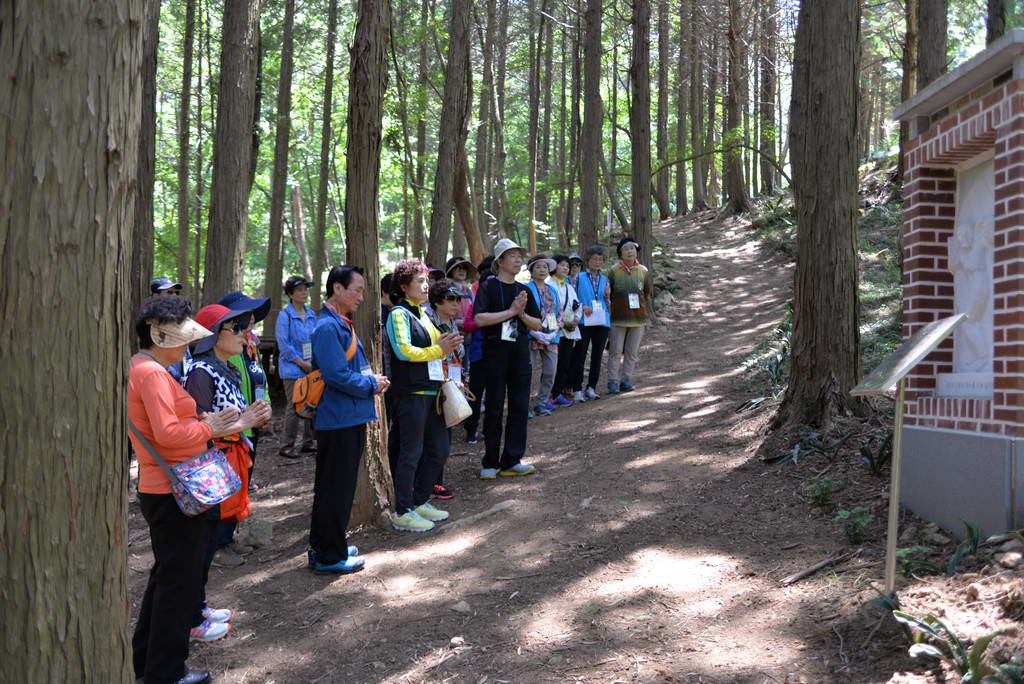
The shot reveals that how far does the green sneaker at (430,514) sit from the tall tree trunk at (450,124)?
5285 mm

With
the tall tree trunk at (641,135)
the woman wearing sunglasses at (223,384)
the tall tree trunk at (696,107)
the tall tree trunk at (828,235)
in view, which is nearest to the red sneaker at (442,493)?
the woman wearing sunglasses at (223,384)

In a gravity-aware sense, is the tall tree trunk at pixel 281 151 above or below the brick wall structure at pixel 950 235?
above

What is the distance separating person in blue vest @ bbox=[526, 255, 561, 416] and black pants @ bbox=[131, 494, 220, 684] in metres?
5.27

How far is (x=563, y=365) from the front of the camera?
33.1 feet

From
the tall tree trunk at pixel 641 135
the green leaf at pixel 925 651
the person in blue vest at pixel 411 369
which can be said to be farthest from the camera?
the tall tree trunk at pixel 641 135

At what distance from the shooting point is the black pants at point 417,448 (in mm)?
6105

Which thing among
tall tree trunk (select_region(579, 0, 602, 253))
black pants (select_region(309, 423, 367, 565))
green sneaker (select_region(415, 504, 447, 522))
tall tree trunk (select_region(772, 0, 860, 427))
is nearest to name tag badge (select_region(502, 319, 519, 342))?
green sneaker (select_region(415, 504, 447, 522))

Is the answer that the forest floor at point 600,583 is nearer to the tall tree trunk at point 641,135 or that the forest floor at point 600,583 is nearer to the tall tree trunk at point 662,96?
the tall tree trunk at point 641,135

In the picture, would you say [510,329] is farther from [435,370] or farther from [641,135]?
[641,135]

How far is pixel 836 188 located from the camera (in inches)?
264

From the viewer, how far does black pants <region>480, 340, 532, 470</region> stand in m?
7.20

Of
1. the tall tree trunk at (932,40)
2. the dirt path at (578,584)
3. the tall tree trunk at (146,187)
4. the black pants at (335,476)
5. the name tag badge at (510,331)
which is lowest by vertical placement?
the dirt path at (578,584)

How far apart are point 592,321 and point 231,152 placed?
495 centimetres

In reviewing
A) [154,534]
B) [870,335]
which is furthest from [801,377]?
[154,534]
